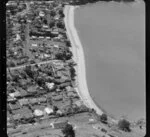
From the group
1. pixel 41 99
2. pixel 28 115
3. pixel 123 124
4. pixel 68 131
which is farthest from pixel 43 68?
pixel 123 124

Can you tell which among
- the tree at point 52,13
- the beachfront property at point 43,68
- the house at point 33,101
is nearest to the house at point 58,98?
the beachfront property at point 43,68

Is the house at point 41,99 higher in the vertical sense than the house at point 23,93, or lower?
lower

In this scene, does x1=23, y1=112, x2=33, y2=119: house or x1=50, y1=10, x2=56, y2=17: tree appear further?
x1=50, y1=10, x2=56, y2=17: tree

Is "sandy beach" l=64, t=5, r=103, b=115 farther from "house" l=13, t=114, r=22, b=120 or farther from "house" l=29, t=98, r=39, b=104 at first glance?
"house" l=13, t=114, r=22, b=120

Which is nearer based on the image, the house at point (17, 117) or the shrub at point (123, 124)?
the house at point (17, 117)

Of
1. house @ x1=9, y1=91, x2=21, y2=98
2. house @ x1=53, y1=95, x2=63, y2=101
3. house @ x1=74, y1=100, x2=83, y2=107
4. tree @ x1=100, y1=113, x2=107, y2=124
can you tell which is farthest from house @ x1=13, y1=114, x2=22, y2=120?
tree @ x1=100, y1=113, x2=107, y2=124

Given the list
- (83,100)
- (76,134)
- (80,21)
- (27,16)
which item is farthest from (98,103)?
(27,16)

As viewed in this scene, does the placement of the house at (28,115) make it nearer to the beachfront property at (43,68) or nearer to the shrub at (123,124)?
the beachfront property at (43,68)
